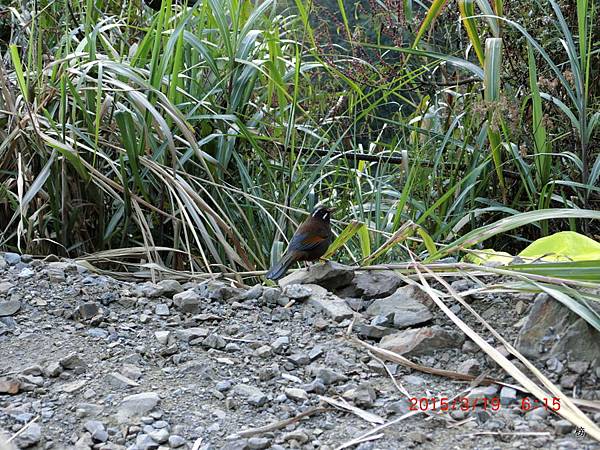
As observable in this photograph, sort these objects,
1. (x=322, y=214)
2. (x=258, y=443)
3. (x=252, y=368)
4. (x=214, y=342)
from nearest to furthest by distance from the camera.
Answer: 1. (x=258, y=443)
2. (x=252, y=368)
3. (x=214, y=342)
4. (x=322, y=214)

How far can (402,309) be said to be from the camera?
7.84 ft

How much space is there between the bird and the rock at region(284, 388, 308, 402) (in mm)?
941

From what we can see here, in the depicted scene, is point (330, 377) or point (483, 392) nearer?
point (483, 392)

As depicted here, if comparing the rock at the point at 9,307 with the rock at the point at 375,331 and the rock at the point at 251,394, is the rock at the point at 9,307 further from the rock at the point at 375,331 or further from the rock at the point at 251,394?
the rock at the point at 375,331

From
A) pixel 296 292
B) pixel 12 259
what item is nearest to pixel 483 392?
pixel 296 292

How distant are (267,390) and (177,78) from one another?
6.16 feet

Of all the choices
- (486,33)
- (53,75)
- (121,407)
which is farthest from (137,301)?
(486,33)

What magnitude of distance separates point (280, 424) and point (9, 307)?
1.02 meters

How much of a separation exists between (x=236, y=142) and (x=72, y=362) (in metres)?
1.79

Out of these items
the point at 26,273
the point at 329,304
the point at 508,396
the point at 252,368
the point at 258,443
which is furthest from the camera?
the point at 26,273

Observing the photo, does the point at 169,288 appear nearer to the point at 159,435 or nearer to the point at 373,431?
the point at 159,435

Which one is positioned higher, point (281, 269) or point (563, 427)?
point (563, 427)

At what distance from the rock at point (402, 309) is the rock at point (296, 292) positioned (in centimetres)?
19

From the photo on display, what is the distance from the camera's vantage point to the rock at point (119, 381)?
6.79 feet
